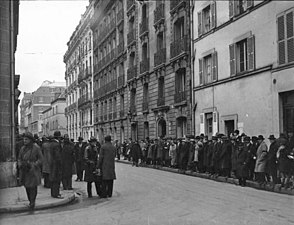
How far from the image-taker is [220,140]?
14.8m

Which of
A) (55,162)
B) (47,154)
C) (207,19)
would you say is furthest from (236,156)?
(207,19)

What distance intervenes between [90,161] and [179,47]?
12609 millimetres

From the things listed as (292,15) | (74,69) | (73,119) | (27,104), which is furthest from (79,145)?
(292,15)

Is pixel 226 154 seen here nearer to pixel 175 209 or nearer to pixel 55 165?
pixel 55 165

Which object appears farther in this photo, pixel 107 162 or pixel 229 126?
pixel 229 126

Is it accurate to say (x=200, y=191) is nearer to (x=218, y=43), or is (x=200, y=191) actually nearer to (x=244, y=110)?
(x=244, y=110)

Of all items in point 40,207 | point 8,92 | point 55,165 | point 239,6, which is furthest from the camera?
point 239,6

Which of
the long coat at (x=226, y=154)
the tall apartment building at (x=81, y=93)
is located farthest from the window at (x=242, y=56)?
the tall apartment building at (x=81, y=93)

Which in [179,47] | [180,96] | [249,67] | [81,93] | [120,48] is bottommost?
[81,93]

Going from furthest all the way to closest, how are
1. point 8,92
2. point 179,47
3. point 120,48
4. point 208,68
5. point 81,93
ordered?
point 179,47, point 208,68, point 120,48, point 81,93, point 8,92

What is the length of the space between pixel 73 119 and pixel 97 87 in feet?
5.44

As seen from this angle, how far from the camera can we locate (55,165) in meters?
10.5

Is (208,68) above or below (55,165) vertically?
above

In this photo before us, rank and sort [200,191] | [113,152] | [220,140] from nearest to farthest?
[113,152] → [200,191] → [220,140]
